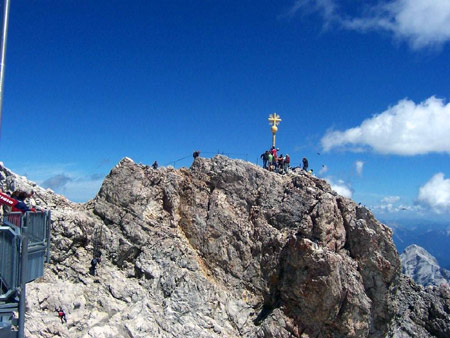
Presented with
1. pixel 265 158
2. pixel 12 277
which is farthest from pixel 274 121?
pixel 12 277

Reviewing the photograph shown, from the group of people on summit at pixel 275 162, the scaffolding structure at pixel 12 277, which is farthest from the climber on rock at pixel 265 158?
the scaffolding structure at pixel 12 277

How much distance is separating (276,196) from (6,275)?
1361 inches

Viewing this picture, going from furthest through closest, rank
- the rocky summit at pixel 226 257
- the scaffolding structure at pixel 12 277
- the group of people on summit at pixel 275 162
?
the group of people on summit at pixel 275 162 → the rocky summit at pixel 226 257 → the scaffolding structure at pixel 12 277

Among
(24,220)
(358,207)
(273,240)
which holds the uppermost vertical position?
(358,207)

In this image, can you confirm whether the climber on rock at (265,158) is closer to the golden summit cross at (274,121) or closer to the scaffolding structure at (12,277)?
the golden summit cross at (274,121)

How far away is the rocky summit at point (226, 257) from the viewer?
126 ft

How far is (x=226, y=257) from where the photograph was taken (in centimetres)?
4409

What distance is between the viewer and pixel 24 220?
616 inches

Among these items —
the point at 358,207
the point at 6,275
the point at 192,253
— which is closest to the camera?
the point at 6,275

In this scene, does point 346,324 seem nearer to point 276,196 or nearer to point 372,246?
point 372,246

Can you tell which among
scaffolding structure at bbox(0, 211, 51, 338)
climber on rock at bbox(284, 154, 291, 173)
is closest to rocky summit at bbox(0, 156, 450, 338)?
climber on rock at bbox(284, 154, 291, 173)

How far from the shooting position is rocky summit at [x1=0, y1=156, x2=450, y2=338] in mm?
38438

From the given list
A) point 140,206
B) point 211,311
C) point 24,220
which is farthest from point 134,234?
point 24,220

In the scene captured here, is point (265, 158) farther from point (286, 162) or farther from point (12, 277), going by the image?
point (12, 277)
